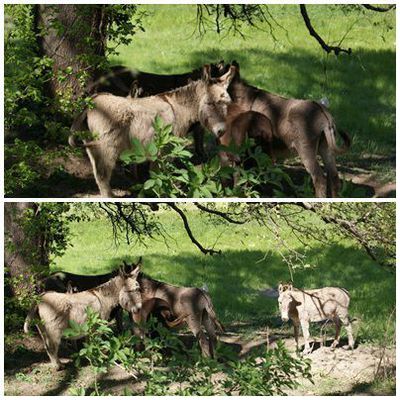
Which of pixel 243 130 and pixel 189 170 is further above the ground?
pixel 243 130

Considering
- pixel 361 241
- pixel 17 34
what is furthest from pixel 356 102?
pixel 17 34

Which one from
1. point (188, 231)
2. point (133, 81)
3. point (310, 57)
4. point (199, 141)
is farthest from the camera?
point (188, 231)

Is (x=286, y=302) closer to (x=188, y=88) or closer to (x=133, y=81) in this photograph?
(x=188, y=88)

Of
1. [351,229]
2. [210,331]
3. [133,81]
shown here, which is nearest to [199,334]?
[210,331]

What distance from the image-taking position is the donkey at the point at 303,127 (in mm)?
8344

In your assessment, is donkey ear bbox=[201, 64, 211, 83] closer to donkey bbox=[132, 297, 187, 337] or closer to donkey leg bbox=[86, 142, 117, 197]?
donkey leg bbox=[86, 142, 117, 197]

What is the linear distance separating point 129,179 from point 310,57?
1.56 meters

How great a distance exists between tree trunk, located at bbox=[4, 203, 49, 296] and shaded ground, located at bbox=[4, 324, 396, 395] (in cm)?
43

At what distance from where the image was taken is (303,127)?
27.3ft

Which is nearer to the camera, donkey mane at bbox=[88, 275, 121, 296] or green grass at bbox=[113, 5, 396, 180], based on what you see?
green grass at bbox=[113, 5, 396, 180]

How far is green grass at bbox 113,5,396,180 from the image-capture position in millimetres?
8828

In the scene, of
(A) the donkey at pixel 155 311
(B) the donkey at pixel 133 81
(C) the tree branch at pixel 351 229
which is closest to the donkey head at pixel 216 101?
(B) the donkey at pixel 133 81

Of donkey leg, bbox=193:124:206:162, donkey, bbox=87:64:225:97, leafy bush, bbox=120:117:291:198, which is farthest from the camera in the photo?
donkey, bbox=87:64:225:97

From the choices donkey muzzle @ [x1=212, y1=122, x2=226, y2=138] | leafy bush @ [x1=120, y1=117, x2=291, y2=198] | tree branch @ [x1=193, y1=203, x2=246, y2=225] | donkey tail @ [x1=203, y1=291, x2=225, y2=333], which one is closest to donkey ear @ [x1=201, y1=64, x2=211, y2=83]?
donkey muzzle @ [x1=212, y1=122, x2=226, y2=138]
